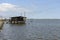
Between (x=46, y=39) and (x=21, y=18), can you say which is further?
(x=21, y=18)

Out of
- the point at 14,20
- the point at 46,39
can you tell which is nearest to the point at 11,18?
the point at 14,20

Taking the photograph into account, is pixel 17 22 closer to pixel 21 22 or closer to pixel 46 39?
pixel 21 22

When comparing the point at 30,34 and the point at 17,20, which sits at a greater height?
the point at 17,20

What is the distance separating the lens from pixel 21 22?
12750 cm

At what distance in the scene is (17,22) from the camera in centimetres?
12575

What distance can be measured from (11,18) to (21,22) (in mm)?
8296

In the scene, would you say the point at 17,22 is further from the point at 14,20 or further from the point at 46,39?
the point at 46,39

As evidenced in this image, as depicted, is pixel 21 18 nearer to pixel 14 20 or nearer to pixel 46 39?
pixel 14 20

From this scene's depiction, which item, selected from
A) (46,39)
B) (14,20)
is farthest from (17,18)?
(46,39)

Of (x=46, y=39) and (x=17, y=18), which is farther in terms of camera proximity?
(x=17, y=18)

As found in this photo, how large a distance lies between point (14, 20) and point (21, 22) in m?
5.36

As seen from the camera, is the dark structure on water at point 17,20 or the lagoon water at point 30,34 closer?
the lagoon water at point 30,34

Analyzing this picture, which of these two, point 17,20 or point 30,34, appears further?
point 17,20

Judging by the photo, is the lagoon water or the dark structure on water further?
the dark structure on water
